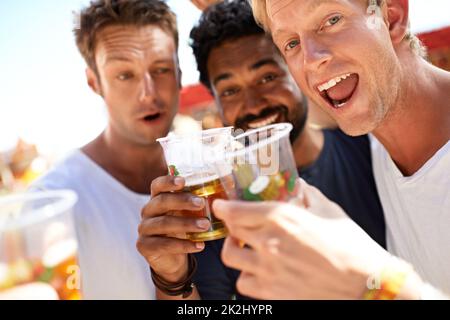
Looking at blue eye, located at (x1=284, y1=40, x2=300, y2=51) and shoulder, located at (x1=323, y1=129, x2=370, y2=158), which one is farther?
shoulder, located at (x1=323, y1=129, x2=370, y2=158)

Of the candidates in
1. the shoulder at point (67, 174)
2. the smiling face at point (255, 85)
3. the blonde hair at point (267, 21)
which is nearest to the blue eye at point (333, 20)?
the blonde hair at point (267, 21)

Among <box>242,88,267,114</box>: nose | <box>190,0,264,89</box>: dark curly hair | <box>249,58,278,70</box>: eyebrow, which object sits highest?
<box>190,0,264,89</box>: dark curly hair

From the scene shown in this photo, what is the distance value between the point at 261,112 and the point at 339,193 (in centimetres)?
60

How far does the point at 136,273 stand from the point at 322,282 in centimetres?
122

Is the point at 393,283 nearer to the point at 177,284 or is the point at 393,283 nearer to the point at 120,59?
the point at 177,284

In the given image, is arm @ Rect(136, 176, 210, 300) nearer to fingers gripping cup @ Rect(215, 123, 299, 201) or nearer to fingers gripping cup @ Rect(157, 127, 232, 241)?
fingers gripping cup @ Rect(157, 127, 232, 241)

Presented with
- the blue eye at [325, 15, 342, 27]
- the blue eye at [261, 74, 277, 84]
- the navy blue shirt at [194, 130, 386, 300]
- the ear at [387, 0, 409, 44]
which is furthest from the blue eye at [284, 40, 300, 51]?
the navy blue shirt at [194, 130, 386, 300]

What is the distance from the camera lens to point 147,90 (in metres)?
2.15

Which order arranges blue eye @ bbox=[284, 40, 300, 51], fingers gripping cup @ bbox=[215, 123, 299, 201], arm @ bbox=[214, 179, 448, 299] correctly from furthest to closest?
blue eye @ bbox=[284, 40, 300, 51], fingers gripping cup @ bbox=[215, 123, 299, 201], arm @ bbox=[214, 179, 448, 299]

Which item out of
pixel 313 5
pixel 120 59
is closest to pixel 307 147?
pixel 313 5

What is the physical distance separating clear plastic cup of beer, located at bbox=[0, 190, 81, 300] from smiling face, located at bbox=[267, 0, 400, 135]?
102 cm

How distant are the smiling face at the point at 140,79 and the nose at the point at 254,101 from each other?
0.39 metres

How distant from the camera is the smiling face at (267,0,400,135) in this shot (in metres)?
1.54
